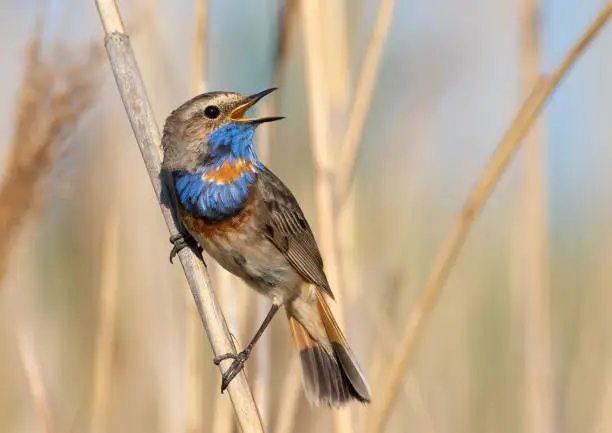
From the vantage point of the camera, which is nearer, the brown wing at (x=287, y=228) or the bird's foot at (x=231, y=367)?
the bird's foot at (x=231, y=367)

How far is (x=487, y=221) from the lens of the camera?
191 inches

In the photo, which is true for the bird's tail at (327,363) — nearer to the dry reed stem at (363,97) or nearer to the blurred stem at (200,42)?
the dry reed stem at (363,97)

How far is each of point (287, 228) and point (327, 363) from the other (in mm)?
416

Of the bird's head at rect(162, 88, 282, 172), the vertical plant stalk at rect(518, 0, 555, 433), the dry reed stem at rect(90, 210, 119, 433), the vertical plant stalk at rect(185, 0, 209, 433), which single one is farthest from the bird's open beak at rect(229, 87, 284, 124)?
the vertical plant stalk at rect(518, 0, 555, 433)

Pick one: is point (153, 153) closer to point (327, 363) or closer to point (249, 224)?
point (249, 224)

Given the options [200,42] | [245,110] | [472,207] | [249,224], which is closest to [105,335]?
[249,224]

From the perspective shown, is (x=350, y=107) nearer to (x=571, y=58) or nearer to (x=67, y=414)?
(x=571, y=58)

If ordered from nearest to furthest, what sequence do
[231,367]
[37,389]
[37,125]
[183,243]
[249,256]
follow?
[37,125], [231,367], [37,389], [183,243], [249,256]

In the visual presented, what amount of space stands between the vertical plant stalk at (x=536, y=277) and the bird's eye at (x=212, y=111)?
0.88 m

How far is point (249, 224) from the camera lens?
9.11ft

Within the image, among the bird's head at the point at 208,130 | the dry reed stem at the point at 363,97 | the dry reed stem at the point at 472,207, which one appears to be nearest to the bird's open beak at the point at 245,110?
the bird's head at the point at 208,130

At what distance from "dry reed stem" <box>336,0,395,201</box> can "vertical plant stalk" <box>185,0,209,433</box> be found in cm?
42

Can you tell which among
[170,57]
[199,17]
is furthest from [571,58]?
[170,57]

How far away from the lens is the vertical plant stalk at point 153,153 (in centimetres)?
209
